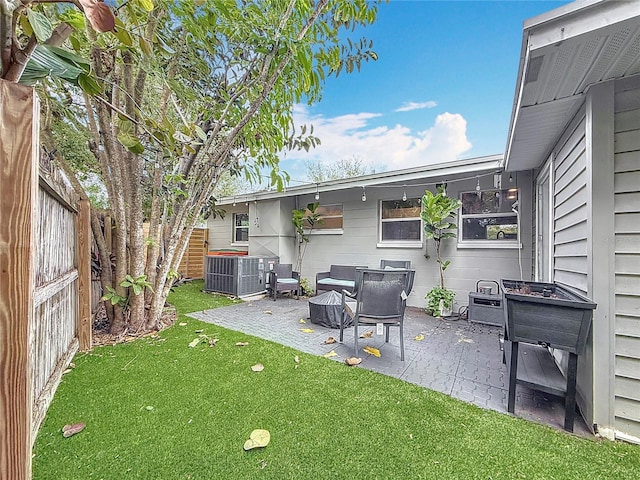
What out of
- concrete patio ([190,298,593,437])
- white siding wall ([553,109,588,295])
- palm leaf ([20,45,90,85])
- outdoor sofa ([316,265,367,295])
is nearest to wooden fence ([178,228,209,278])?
concrete patio ([190,298,593,437])

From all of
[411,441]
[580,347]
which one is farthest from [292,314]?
[580,347]

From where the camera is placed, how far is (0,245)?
768mm

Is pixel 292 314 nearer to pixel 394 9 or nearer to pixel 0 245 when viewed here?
pixel 0 245

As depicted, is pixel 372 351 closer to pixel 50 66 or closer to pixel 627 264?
pixel 627 264

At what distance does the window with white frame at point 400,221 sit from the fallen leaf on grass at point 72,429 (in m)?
6.00

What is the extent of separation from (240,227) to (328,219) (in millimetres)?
3778

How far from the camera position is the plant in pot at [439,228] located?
5.42 metres

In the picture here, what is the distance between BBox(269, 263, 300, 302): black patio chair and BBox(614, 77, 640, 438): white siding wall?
5904 mm

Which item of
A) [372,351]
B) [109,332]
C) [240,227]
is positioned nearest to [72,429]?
[109,332]

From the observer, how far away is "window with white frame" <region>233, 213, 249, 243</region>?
9.84 m

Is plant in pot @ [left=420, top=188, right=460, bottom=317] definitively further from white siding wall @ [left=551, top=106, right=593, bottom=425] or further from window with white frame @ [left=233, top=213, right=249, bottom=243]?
window with white frame @ [left=233, top=213, right=249, bottom=243]

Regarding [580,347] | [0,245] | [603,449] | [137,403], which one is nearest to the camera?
[0,245]

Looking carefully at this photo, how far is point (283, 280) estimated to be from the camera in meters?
7.21

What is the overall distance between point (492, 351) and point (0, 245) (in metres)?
4.50
